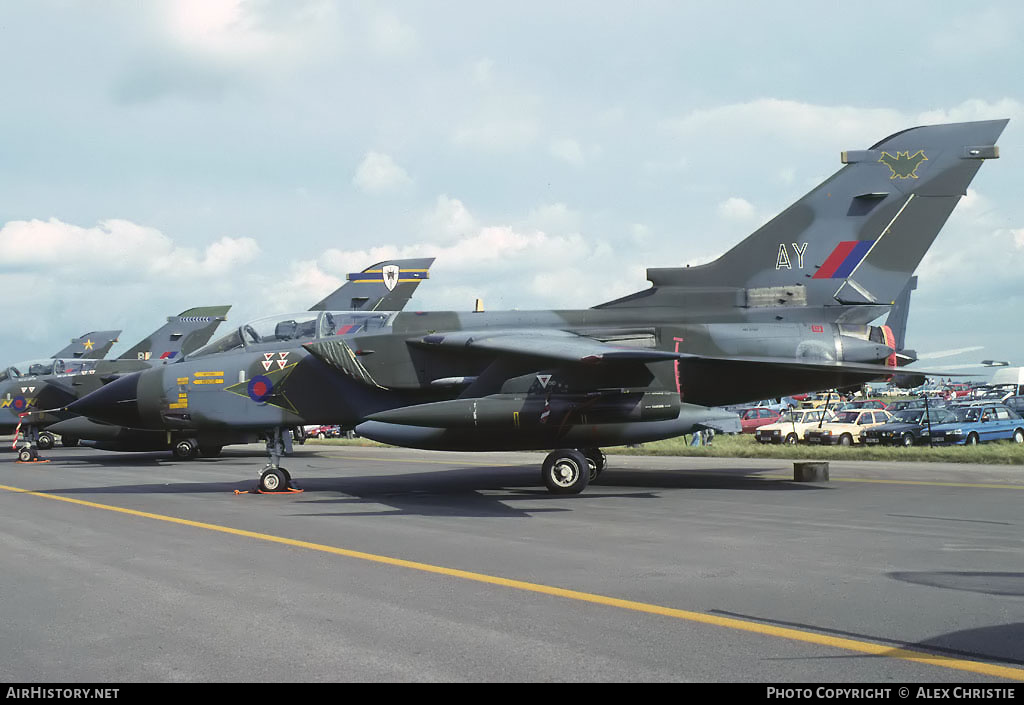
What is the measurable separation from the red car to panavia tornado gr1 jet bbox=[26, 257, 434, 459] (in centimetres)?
1759

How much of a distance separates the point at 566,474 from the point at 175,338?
31.8 metres

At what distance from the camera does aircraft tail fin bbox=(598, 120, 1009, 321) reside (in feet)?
47.8

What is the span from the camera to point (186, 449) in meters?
25.5

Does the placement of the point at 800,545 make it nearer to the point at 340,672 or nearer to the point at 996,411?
the point at 340,672

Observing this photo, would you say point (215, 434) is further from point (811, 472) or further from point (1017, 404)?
point (1017, 404)

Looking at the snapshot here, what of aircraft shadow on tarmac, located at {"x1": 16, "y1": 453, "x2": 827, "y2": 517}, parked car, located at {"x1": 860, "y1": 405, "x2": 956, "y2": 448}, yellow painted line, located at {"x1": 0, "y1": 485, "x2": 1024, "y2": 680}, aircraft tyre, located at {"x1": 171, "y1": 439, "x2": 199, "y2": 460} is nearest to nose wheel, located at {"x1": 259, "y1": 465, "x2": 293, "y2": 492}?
aircraft shadow on tarmac, located at {"x1": 16, "y1": 453, "x2": 827, "y2": 517}

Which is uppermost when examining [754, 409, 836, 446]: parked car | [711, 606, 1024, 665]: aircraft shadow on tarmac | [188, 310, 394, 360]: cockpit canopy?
[188, 310, 394, 360]: cockpit canopy

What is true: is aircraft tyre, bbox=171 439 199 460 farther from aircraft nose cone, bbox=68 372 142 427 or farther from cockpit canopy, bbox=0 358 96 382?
aircraft nose cone, bbox=68 372 142 427

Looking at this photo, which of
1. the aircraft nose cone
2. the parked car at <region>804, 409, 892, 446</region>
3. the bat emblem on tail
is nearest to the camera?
the bat emblem on tail

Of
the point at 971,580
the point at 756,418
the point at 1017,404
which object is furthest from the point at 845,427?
the point at 971,580

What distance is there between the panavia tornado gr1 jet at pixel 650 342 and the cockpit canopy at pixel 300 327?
29mm

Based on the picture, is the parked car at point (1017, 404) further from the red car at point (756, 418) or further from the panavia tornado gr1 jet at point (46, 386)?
the panavia tornado gr1 jet at point (46, 386)

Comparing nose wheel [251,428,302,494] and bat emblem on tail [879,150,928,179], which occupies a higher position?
bat emblem on tail [879,150,928,179]

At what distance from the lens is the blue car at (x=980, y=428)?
27395 millimetres
